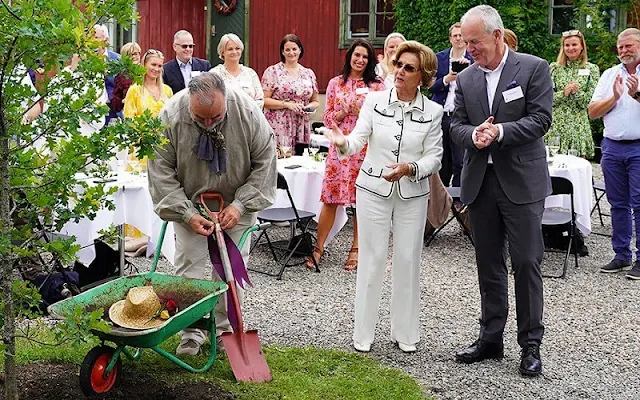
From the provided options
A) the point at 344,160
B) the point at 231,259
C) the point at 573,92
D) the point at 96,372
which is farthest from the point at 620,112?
the point at 96,372

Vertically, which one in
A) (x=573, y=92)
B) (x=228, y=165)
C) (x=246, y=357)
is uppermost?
(x=573, y=92)

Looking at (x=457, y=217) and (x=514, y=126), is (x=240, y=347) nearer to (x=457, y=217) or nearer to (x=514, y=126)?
(x=514, y=126)

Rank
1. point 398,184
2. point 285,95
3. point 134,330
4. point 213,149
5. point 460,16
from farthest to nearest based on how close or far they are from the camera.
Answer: point 460,16 < point 285,95 < point 398,184 < point 213,149 < point 134,330

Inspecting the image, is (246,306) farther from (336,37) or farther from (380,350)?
(336,37)

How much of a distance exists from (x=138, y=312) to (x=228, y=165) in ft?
3.31

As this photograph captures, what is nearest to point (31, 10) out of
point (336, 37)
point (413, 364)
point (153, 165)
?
point (153, 165)

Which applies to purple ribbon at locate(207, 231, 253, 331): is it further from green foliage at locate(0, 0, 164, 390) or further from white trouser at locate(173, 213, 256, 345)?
green foliage at locate(0, 0, 164, 390)

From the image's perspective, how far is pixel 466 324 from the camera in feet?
19.1

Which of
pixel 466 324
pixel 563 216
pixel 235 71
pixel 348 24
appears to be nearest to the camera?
pixel 466 324

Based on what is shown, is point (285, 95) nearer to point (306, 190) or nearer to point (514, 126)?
point (306, 190)

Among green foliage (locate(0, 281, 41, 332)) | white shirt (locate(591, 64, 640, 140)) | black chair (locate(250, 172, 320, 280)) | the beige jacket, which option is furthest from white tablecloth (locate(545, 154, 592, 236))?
green foliage (locate(0, 281, 41, 332))

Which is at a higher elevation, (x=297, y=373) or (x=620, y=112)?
(x=620, y=112)

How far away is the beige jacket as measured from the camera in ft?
15.0

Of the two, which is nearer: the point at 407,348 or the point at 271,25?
the point at 407,348
